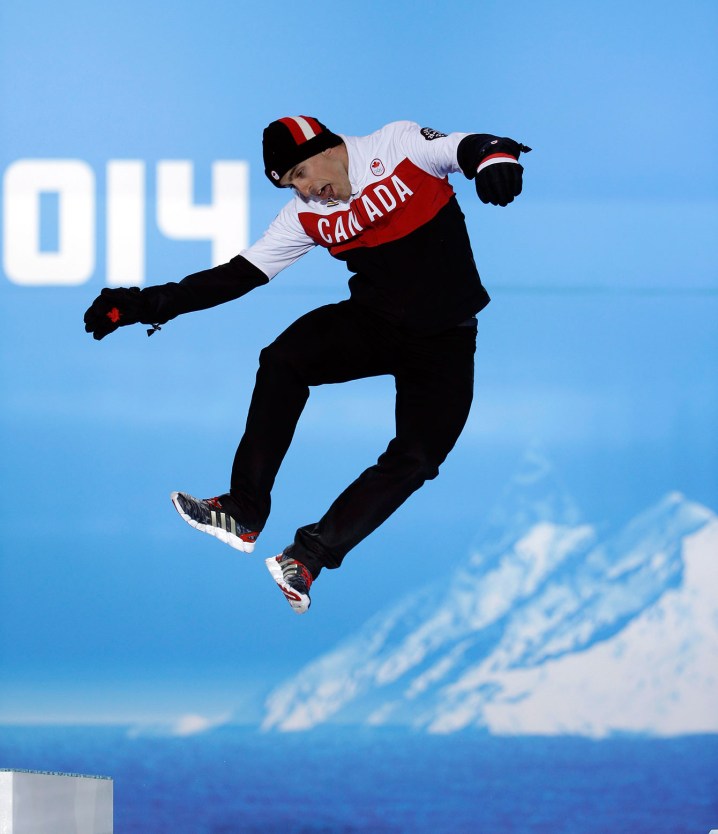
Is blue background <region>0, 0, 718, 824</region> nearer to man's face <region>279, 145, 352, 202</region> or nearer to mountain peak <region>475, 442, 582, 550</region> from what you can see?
mountain peak <region>475, 442, 582, 550</region>

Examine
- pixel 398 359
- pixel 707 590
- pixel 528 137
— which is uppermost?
pixel 528 137

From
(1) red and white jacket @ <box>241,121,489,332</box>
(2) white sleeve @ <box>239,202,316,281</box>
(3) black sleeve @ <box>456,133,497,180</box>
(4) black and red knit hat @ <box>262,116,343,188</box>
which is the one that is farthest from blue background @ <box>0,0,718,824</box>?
(3) black sleeve @ <box>456,133,497,180</box>

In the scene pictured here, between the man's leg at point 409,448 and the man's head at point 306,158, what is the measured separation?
0.44m

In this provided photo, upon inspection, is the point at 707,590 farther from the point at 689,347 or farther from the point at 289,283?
the point at 289,283

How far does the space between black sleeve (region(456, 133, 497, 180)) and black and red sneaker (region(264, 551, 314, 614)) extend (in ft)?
3.16

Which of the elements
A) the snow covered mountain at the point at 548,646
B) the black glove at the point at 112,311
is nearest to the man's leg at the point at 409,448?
the black glove at the point at 112,311

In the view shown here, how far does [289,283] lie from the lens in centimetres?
382

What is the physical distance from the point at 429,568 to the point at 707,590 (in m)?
0.93

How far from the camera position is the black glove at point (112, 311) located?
275cm

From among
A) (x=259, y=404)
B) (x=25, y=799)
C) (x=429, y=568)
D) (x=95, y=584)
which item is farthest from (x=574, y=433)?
(x=25, y=799)

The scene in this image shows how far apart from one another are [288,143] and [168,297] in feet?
1.60

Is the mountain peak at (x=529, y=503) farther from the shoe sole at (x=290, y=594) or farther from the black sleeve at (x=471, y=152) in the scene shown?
the black sleeve at (x=471, y=152)

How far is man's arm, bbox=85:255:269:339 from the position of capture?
2.75 meters

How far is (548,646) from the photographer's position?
3.76m
